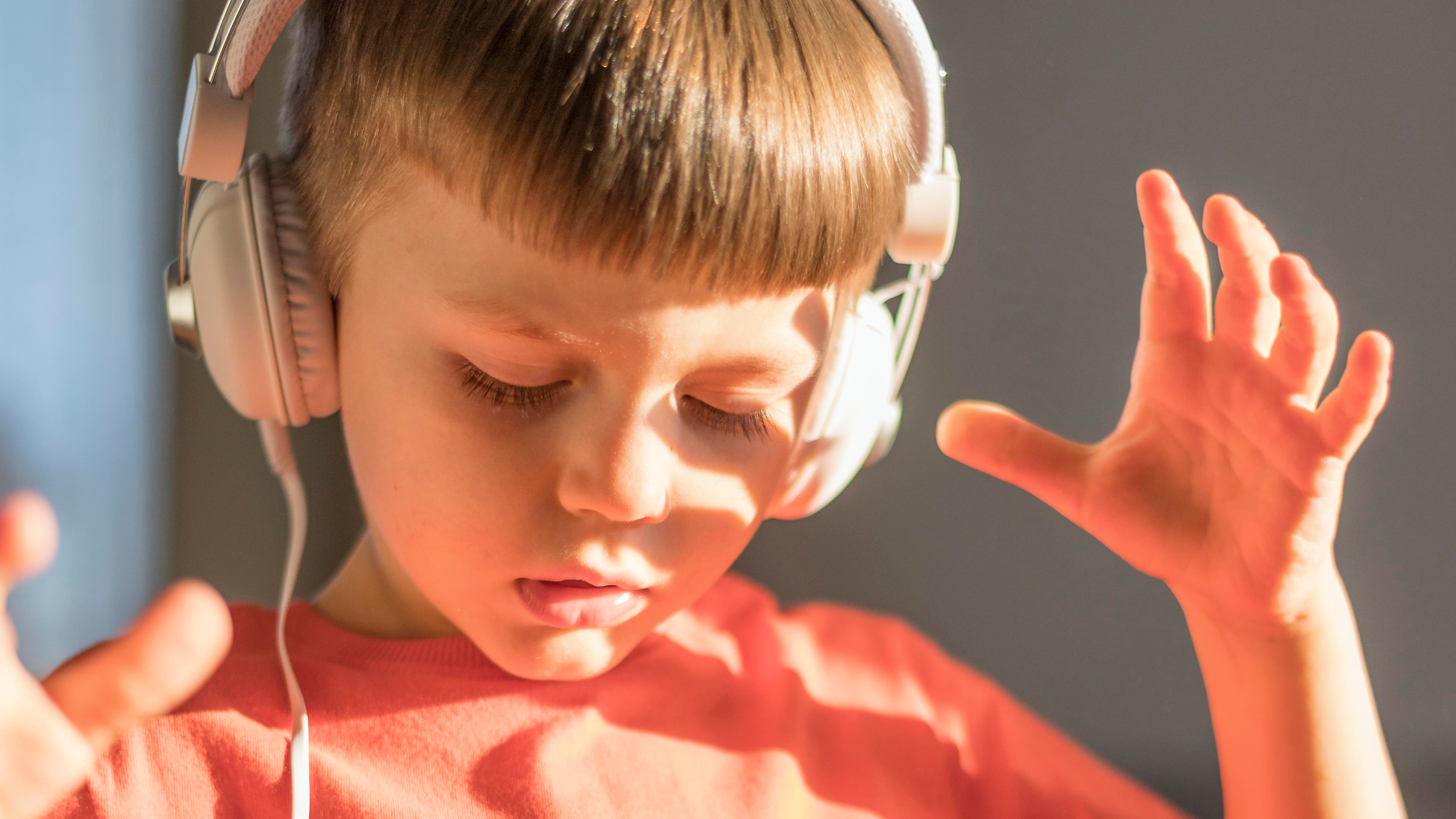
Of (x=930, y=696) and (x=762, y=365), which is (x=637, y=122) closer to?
(x=762, y=365)

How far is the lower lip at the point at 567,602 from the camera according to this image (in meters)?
0.68

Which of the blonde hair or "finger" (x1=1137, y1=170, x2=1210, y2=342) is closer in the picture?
the blonde hair

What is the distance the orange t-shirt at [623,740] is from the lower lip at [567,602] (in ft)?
0.41

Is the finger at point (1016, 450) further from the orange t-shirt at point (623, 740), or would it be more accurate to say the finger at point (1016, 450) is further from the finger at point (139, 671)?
the finger at point (139, 671)

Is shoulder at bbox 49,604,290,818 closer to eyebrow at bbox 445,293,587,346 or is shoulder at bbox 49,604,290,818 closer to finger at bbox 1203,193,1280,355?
eyebrow at bbox 445,293,587,346

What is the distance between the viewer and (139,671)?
1.65ft

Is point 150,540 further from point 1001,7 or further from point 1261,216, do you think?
point 1261,216

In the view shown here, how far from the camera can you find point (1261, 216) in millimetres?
928

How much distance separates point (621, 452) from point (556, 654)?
0.16 meters

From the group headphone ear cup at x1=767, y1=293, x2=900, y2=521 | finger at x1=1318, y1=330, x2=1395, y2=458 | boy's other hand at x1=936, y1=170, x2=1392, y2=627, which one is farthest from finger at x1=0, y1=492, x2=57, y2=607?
finger at x1=1318, y1=330, x2=1395, y2=458

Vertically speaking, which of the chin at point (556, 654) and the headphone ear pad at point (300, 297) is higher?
the headphone ear pad at point (300, 297)

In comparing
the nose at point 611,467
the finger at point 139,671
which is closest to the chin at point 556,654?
the nose at point 611,467

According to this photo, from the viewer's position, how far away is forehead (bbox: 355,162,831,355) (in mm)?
593

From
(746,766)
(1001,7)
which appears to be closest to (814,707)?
(746,766)
